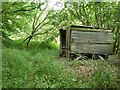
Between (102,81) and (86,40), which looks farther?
(86,40)

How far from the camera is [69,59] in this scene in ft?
23.8

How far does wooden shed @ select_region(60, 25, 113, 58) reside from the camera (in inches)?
287

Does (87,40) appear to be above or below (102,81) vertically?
above

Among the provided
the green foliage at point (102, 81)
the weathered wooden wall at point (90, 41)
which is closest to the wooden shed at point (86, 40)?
the weathered wooden wall at point (90, 41)

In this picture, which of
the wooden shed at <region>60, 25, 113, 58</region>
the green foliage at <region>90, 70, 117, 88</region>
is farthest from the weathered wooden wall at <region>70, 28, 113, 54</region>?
the green foliage at <region>90, 70, 117, 88</region>

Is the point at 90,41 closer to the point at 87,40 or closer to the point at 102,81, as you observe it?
the point at 87,40

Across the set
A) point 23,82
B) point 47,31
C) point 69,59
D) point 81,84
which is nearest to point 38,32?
point 47,31

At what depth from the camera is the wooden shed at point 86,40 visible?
7.29 metres

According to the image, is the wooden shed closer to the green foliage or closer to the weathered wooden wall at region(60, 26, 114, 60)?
the weathered wooden wall at region(60, 26, 114, 60)

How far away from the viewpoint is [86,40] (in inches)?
297

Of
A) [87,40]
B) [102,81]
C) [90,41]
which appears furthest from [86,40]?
[102,81]

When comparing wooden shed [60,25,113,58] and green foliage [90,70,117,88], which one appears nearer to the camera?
green foliage [90,70,117,88]

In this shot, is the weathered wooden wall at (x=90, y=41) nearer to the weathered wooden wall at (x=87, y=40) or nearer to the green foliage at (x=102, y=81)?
the weathered wooden wall at (x=87, y=40)

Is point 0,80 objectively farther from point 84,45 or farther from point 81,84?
point 84,45
